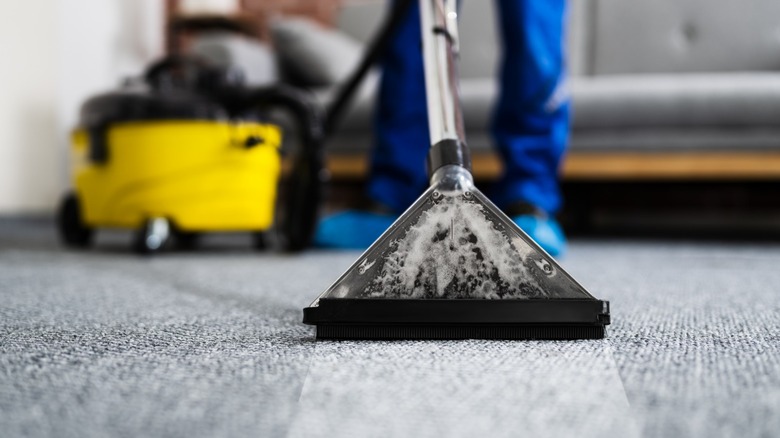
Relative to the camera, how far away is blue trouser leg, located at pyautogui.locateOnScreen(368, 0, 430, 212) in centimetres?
130

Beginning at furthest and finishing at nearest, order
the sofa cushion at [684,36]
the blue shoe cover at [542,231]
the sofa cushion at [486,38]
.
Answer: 1. the sofa cushion at [486,38]
2. the sofa cushion at [684,36]
3. the blue shoe cover at [542,231]

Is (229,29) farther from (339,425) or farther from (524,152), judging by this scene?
(339,425)

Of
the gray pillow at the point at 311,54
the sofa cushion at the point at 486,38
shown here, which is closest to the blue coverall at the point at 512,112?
the gray pillow at the point at 311,54

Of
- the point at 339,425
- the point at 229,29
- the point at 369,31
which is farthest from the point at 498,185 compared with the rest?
the point at 229,29

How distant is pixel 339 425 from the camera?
0.31 metres

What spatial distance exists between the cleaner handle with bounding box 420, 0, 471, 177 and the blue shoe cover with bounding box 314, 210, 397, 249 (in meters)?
0.58

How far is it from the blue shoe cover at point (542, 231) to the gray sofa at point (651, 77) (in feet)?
2.36

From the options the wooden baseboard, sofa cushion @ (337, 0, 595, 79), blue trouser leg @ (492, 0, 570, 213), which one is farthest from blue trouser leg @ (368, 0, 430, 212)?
sofa cushion @ (337, 0, 595, 79)

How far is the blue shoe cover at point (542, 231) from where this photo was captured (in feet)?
3.52

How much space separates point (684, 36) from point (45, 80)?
6.71 ft

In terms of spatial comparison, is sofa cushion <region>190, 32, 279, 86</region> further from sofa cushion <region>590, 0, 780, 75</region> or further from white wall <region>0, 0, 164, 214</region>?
sofa cushion <region>590, 0, 780, 75</region>

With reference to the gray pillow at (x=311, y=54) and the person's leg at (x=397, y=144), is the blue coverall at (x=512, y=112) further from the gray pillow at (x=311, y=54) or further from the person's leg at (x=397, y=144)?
the gray pillow at (x=311, y=54)

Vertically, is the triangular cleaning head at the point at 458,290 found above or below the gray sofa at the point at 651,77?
below

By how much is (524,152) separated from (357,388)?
0.88 m
